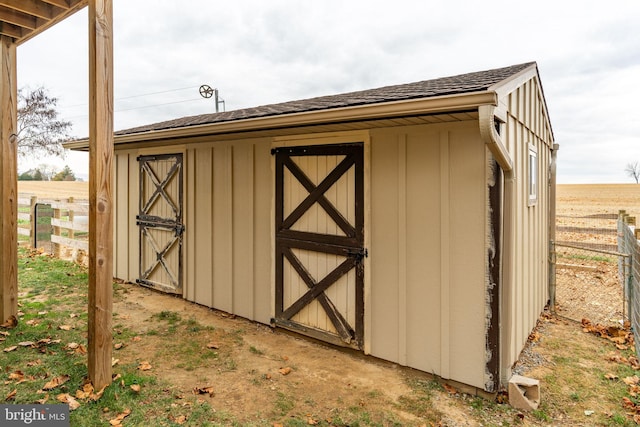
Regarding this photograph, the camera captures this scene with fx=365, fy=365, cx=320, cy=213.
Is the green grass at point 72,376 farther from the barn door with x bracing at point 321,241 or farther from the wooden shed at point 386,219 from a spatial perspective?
the barn door with x bracing at point 321,241

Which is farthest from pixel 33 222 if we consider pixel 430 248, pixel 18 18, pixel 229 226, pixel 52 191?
pixel 52 191

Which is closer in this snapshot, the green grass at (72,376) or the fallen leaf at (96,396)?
the green grass at (72,376)

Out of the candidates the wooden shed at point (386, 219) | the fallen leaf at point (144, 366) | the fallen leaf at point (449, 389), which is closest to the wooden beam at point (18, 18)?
the wooden shed at point (386, 219)

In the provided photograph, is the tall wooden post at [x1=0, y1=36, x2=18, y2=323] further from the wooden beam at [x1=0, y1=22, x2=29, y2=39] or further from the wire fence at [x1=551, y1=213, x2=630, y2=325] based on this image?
the wire fence at [x1=551, y1=213, x2=630, y2=325]

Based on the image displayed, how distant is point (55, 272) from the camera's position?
664 cm

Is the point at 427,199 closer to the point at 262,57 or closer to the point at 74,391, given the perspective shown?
the point at 74,391

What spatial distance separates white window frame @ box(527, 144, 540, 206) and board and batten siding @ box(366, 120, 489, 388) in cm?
147

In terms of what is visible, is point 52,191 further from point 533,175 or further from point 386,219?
point 533,175

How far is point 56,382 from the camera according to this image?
2.84 metres

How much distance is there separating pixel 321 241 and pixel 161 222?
3.12 m

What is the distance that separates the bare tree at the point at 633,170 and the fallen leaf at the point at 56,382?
52.0 m

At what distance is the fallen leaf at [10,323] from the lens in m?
3.99

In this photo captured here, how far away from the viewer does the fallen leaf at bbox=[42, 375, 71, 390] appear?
9.09ft

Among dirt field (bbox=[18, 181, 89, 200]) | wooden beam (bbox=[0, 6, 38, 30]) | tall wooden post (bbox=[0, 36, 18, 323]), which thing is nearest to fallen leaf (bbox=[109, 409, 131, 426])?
tall wooden post (bbox=[0, 36, 18, 323])
